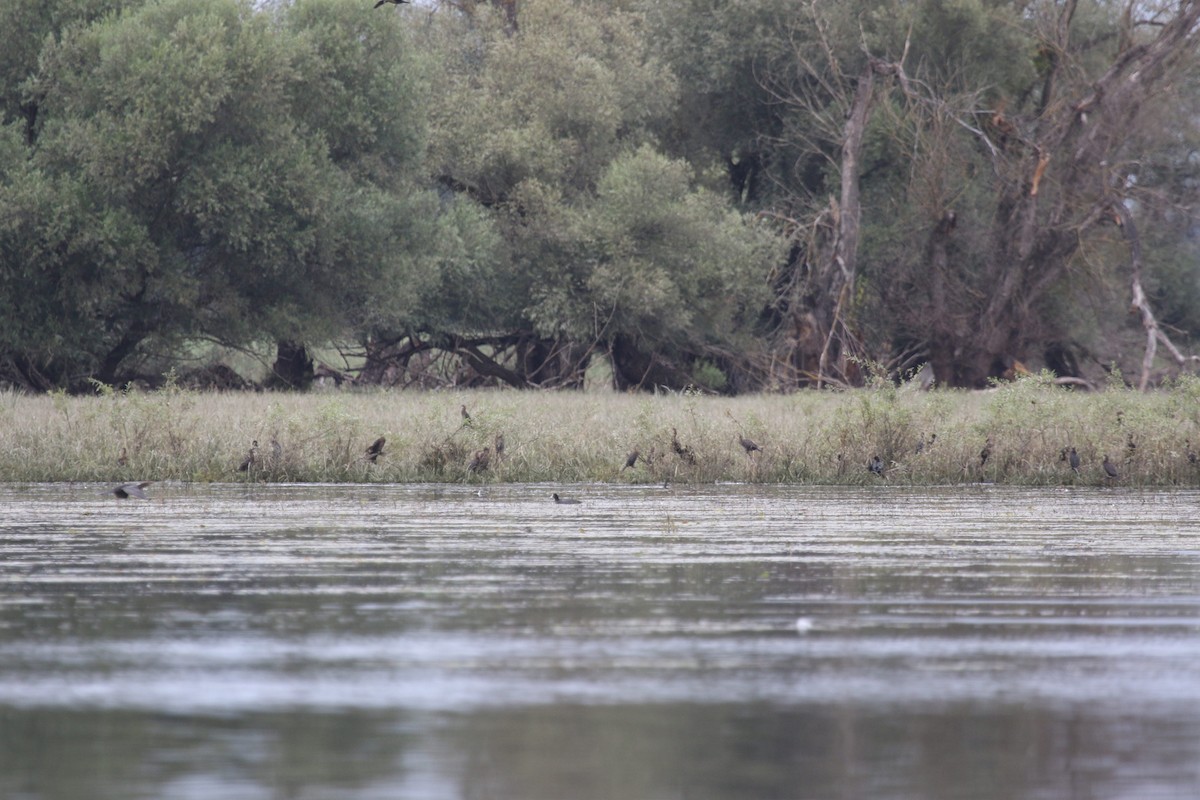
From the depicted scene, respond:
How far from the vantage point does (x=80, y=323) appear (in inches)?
1337

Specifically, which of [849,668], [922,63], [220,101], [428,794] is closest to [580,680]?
[849,668]

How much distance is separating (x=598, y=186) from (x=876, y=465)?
73.1 ft

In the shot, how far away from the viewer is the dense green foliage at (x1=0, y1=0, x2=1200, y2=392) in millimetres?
33469

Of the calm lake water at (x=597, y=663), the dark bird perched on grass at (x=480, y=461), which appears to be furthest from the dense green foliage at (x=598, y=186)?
the calm lake water at (x=597, y=663)

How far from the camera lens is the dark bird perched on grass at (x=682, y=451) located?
18.4m

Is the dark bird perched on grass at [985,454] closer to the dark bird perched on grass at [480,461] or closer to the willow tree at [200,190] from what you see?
the dark bird perched on grass at [480,461]

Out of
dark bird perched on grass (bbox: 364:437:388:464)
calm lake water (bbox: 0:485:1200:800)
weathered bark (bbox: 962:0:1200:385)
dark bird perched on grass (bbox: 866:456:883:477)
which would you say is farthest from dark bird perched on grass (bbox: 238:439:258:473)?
weathered bark (bbox: 962:0:1200:385)

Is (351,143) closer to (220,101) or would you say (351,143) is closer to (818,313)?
(220,101)

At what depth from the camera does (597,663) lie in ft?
22.6

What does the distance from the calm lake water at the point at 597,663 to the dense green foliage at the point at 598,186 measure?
71.6 ft

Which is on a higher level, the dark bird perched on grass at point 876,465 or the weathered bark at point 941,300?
the weathered bark at point 941,300

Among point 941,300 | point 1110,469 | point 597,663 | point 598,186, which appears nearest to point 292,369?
point 598,186

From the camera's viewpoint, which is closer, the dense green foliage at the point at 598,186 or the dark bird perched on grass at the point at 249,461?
the dark bird perched on grass at the point at 249,461

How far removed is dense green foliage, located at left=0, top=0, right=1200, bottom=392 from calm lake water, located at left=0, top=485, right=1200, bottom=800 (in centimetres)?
2182
